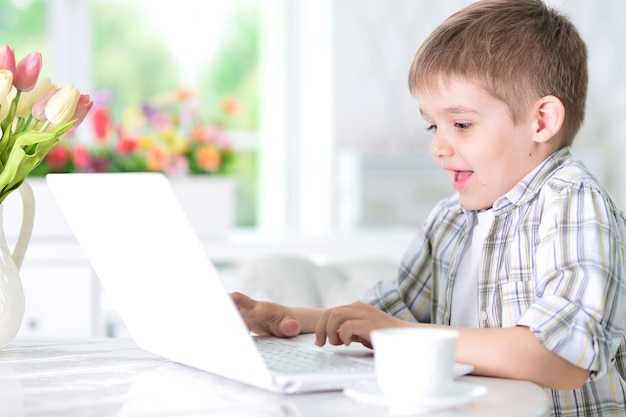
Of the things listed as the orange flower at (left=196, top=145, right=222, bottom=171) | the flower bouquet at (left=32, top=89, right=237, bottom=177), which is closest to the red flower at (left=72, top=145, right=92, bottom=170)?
the flower bouquet at (left=32, top=89, right=237, bottom=177)

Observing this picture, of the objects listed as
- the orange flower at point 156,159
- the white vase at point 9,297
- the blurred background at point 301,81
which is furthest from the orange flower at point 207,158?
the white vase at point 9,297

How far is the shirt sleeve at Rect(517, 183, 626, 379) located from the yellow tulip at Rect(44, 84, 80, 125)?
22.7 inches

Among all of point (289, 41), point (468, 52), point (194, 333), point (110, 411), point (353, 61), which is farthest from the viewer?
point (289, 41)

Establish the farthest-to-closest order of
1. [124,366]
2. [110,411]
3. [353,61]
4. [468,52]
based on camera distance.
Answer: [353,61], [468,52], [124,366], [110,411]

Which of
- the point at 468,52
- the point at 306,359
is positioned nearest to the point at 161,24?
the point at 468,52

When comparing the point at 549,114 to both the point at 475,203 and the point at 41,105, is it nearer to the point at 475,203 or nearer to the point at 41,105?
the point at 475,203

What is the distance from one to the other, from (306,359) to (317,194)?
280 centimetres

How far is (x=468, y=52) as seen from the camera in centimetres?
130

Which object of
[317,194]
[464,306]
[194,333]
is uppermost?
[194,333]

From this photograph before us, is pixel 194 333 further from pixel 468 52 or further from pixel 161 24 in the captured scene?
pixel 161 24

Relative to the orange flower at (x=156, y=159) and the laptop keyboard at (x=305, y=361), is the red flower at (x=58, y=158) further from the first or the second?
the laptop keyboard at (x=305, y=361)

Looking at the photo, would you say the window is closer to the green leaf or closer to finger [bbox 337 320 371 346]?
the green leaf

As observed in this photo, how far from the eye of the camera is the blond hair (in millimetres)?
1290

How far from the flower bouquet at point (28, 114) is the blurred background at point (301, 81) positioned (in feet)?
7.36
